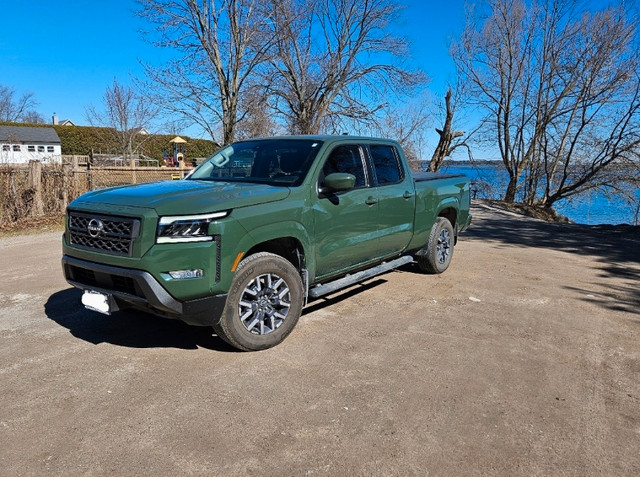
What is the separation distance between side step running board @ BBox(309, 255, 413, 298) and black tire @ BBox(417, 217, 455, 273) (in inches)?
20.5

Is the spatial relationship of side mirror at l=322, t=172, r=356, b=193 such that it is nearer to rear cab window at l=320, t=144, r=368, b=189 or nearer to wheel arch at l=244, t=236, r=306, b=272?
rear cab window at l=320, t=144, r=368, b=189

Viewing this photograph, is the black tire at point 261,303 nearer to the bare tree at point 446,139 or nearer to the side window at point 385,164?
the side window at point 385,164

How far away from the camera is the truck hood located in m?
3.50

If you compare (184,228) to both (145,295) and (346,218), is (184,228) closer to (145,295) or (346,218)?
(145,295)

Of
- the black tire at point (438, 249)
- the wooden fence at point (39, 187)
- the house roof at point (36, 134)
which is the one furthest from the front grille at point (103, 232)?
the house roof at point (36, 134)

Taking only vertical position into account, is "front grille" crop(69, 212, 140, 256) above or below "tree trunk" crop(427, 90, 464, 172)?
below

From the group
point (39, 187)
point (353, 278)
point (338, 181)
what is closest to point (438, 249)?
point (353, 278)

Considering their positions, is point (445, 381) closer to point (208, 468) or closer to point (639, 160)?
point (208, 468)

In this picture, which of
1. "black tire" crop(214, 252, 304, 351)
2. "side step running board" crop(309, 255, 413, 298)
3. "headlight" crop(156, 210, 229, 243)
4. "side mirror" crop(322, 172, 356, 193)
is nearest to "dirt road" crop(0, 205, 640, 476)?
"black tire" crop(214, 252, 304, 351)

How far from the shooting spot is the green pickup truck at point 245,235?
3.44m

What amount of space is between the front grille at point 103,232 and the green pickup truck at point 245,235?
0.01 metres

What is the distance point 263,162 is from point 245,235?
56.3 inches

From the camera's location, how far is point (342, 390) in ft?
11.0

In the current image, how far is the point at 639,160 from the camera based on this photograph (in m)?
18.4
